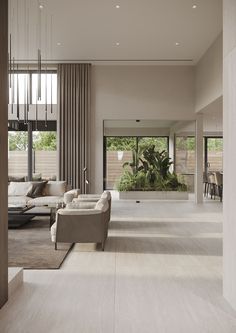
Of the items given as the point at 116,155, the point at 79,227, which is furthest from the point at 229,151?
the point at 116,155

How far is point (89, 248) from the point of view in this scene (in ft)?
20.9

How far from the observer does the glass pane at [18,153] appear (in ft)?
44.8

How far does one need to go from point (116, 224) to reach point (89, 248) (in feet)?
7.61

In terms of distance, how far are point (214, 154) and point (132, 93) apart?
7727 millimetres

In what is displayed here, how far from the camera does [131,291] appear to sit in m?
4.30

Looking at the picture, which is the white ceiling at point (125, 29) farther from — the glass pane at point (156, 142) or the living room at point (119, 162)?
the glass pane at point (156, 142)

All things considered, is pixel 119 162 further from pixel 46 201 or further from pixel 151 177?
pixel 46 201

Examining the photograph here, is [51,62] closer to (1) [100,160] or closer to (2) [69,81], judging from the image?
(2) [69,81]

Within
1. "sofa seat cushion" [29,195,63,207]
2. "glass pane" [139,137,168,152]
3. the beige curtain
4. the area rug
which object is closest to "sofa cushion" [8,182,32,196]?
"sofa seat cushion" [29,195,63,207]

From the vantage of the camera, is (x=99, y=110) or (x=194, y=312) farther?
(x=99, y=110)

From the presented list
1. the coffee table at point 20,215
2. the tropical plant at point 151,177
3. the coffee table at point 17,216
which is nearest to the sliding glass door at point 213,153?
the tropical plant at point 151,177

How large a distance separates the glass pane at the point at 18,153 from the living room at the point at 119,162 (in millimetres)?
34

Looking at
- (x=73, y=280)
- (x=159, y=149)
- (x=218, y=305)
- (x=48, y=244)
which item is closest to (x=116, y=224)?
(x=48, y=244)

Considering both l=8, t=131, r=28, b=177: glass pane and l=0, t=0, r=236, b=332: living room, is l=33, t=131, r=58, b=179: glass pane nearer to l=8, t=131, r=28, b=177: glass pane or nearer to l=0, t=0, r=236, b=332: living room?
l=0, t=0, r=236, b=332: living room
